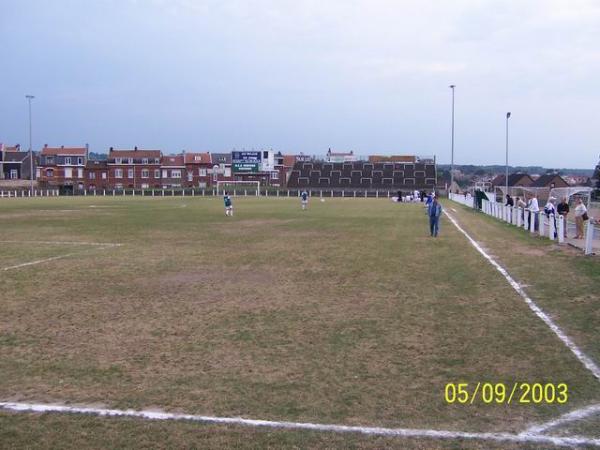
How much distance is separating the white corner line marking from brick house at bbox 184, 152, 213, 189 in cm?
11629

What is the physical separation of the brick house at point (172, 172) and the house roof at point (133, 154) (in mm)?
2000

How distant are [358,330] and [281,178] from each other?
11962cm

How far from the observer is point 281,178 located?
128m

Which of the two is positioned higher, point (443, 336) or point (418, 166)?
point (418, 166)

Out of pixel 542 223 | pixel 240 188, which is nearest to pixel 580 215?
pixel 542 223

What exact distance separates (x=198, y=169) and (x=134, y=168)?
40.6 feet

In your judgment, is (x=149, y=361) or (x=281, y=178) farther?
(x=281, y=178)

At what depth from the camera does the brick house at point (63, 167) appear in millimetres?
114312

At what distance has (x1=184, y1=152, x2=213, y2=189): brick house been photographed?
4702 inches

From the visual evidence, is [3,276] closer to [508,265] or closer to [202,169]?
[508,265]

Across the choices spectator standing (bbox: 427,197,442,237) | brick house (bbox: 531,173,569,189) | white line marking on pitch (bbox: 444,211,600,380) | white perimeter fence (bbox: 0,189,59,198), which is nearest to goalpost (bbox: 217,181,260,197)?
white perimeter fence (bbox: 0,189,59,198)

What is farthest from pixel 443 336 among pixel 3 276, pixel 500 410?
pixel 3 276

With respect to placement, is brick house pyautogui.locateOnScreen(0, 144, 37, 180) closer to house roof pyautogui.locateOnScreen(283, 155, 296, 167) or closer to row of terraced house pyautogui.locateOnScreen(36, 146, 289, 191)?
row of terraced house pyautogui.locateOnScreen(36, 146, 289, 191)

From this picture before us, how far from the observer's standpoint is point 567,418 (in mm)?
5387
